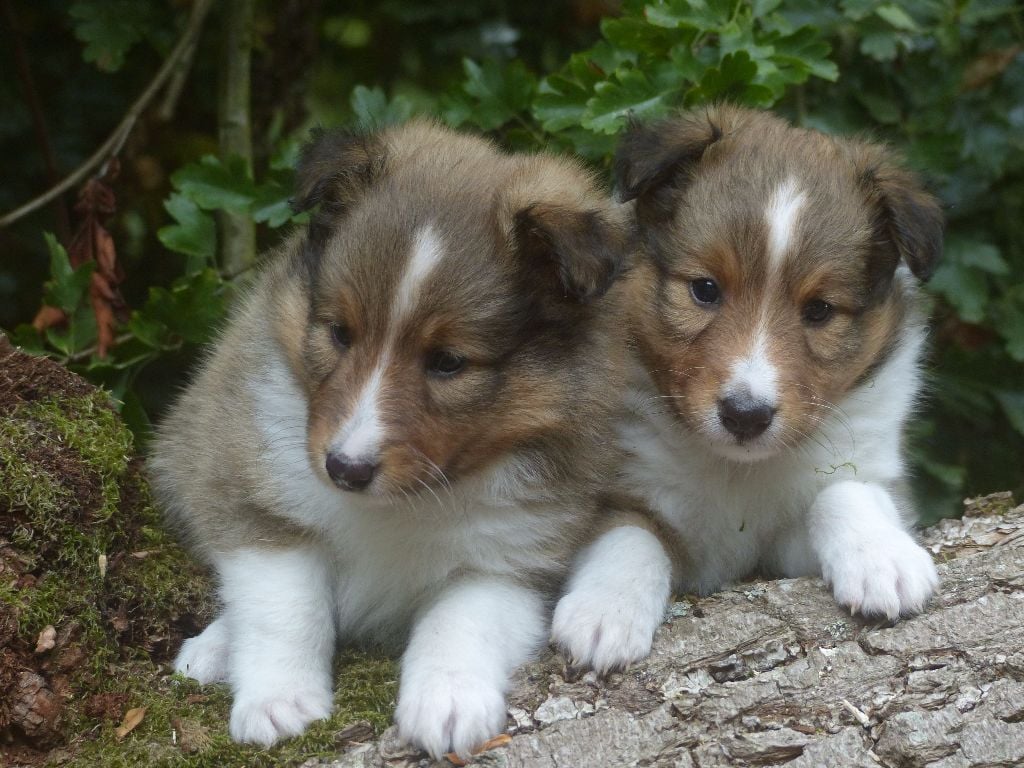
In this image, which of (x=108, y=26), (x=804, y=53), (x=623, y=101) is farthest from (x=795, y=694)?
(x=108, y=26)

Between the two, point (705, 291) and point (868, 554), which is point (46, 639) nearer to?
point (705, 291)

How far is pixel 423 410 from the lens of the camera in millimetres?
2998

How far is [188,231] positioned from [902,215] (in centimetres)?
246

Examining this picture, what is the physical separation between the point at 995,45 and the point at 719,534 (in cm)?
267

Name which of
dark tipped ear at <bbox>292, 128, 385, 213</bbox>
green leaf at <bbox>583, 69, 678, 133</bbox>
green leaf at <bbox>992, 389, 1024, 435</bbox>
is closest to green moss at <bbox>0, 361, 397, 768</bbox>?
dark tipped ear at <bbox>292, 128, 385, 213</bbox>

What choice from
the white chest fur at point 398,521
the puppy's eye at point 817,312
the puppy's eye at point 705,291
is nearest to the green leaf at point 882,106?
the puppy's eye at point 817,312

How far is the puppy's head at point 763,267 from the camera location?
133 inches

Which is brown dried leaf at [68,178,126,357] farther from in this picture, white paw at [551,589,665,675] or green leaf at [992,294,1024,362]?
green leaf at [992,294,1024,362]

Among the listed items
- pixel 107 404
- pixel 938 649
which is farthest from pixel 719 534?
pixel 107 404

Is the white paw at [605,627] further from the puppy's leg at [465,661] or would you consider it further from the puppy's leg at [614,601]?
the puppy's leg at [465,661]

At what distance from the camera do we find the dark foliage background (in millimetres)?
4211

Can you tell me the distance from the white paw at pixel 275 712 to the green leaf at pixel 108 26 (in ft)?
9.35

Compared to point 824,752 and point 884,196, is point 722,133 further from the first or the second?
point 824,752

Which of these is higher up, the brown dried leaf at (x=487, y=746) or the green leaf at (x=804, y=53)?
the green leaf at (x=804, y=53)
